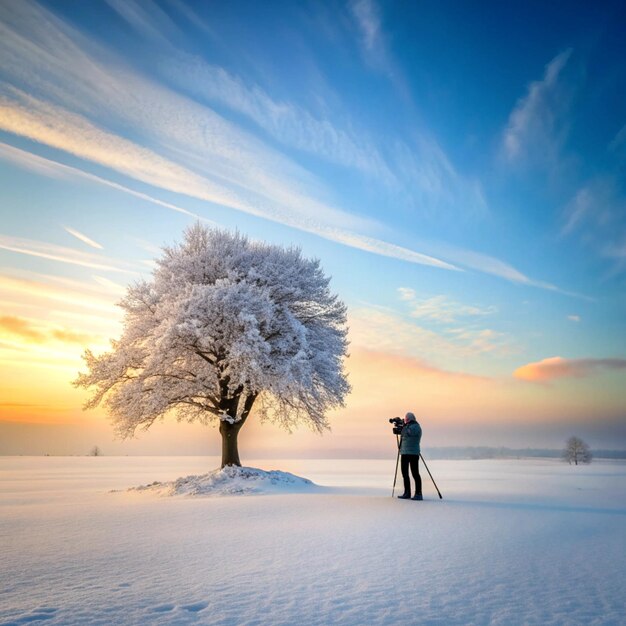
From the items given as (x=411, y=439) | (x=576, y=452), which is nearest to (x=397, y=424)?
(x=411, y=439)

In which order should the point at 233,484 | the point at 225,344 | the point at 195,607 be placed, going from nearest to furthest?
the point at 195,607, the point at 233,484, the point at 225,344

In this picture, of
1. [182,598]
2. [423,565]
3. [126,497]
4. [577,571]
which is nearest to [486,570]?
[423,565]

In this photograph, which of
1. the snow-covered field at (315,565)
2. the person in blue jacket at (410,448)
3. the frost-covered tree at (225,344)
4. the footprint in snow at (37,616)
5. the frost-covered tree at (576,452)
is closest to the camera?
the footprint in snow at (37,616)

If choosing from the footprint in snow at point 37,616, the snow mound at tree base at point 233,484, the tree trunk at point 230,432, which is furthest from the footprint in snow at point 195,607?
the tree trunk at point 230,432

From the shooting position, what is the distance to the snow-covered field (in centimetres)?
461

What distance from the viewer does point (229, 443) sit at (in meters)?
20.7

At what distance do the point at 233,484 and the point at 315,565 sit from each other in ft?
37.2

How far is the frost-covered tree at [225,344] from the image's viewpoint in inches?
730

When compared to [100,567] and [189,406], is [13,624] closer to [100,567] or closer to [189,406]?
[100,567]

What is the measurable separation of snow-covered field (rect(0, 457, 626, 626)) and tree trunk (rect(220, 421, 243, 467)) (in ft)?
27.6

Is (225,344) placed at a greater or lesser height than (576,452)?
greater

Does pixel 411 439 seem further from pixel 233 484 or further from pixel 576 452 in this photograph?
pixel 576 452

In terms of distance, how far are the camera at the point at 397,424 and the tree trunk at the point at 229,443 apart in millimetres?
8954

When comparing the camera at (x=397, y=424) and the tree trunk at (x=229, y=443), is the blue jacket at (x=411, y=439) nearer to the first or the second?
the camera at (x=397, y=424)
